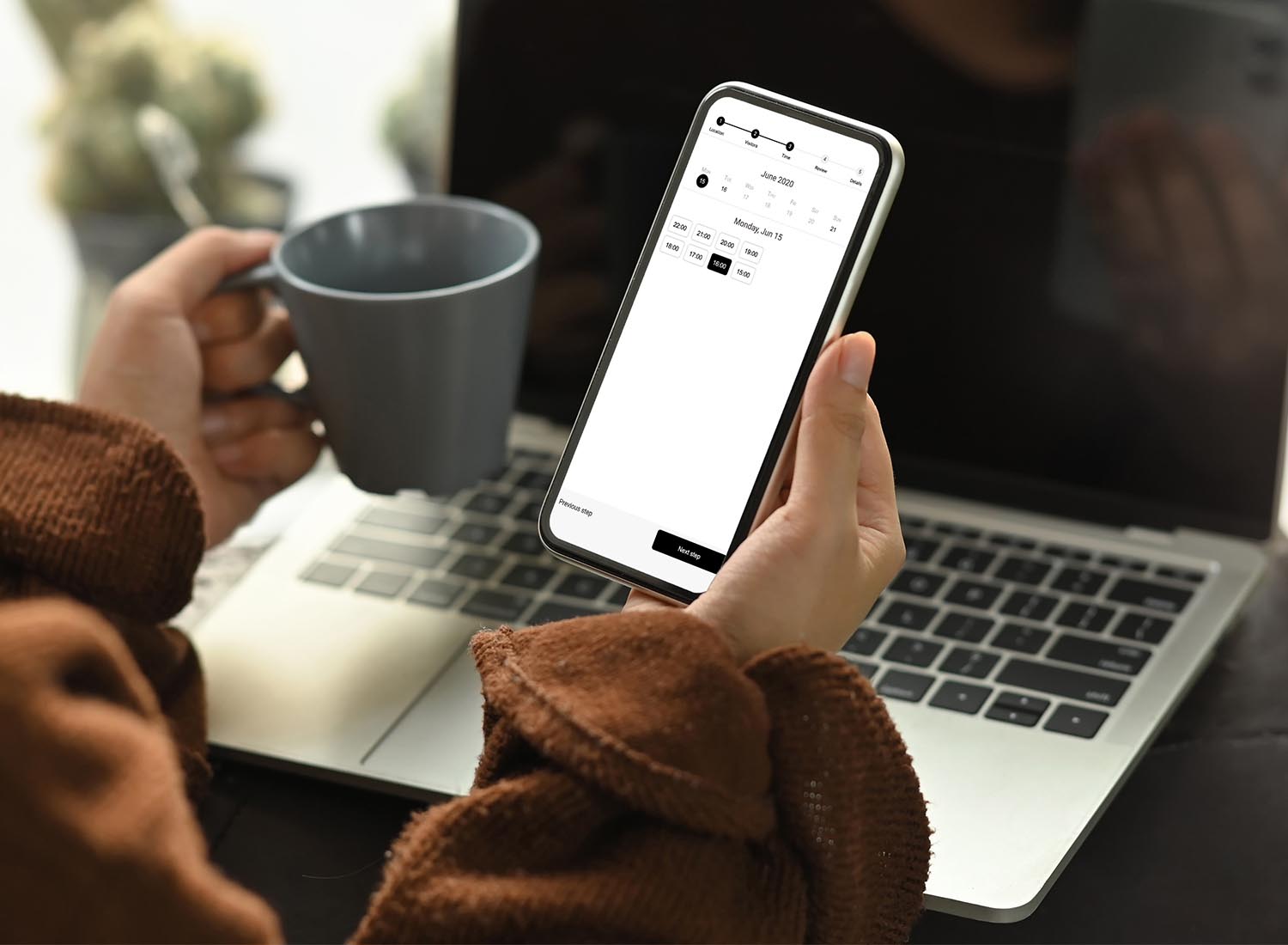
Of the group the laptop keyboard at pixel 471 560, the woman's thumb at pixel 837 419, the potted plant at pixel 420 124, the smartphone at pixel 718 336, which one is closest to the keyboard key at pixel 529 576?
the laptop keyboard at pixel 471 560

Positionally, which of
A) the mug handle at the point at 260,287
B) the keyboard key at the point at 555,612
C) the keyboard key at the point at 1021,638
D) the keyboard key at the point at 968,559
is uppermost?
the keyboard key at the point at 1021,638

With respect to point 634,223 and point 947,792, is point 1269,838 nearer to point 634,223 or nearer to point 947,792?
point 947,792

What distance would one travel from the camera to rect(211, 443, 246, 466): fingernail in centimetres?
63

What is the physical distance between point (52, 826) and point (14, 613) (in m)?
0.07

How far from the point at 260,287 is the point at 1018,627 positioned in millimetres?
379

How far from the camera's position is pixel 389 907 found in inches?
13.4

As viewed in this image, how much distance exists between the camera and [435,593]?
0.60 meters

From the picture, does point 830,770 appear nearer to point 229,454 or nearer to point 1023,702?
point 1023,702

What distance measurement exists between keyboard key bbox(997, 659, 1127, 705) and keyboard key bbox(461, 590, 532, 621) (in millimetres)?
209

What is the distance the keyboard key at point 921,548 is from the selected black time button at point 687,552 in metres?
0.17

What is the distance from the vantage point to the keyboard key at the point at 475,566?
62 cm

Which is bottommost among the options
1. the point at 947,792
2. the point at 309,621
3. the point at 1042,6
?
the point at 309,621

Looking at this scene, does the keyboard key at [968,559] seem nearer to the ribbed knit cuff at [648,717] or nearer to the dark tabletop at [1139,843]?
the dark tabletop at [1139,843]

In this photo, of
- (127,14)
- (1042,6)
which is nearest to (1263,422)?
(1042,6)
